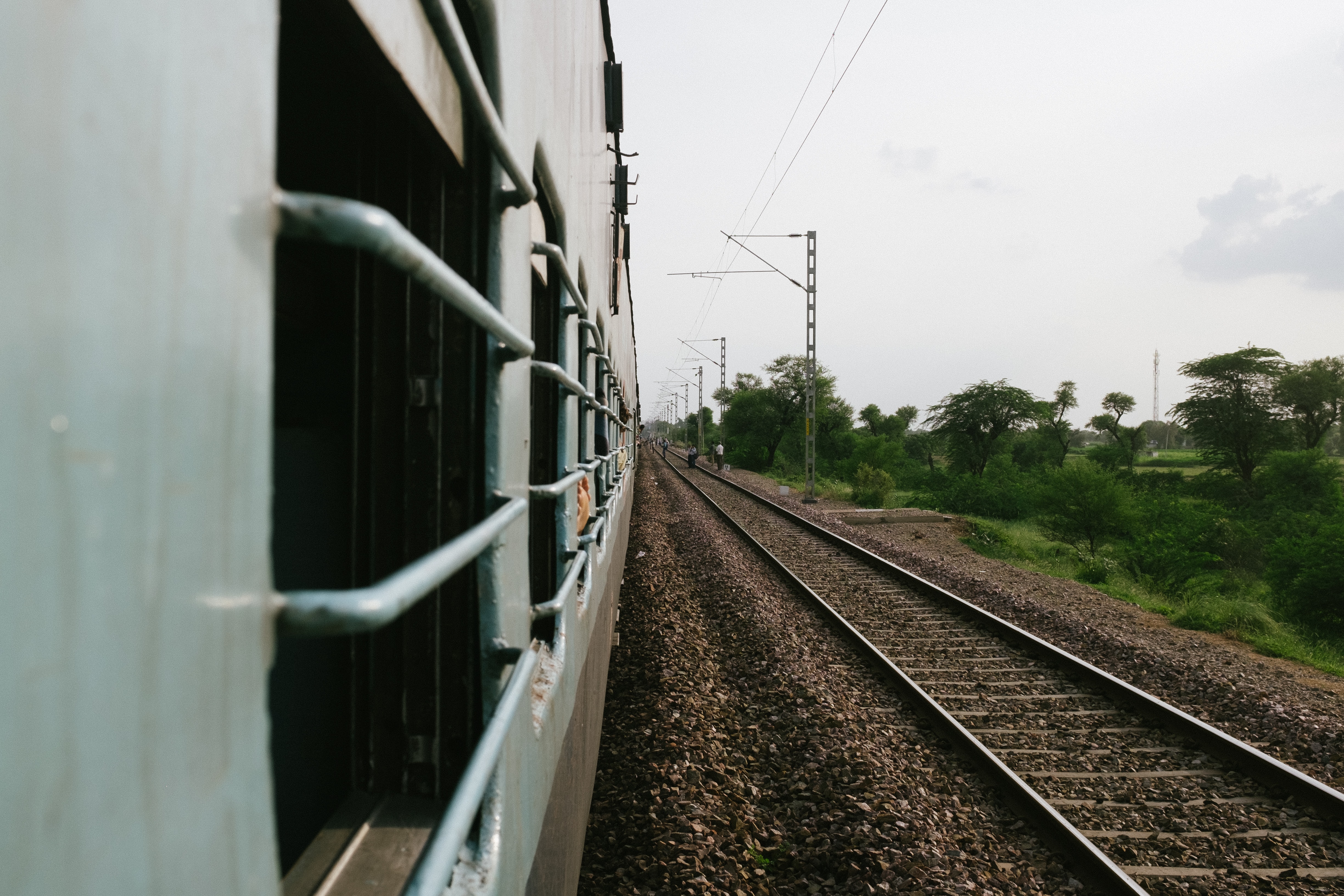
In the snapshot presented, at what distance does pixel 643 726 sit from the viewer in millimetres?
5219

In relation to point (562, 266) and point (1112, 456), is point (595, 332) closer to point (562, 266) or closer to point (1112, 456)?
point (562, 266)

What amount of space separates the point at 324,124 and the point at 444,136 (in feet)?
2.19

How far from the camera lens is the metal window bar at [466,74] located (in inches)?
42.2

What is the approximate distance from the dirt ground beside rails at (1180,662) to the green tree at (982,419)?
43.1m

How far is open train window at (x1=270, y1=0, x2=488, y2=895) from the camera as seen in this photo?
4.88ft

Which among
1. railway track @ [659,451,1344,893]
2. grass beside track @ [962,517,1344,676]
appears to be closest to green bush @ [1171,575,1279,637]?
grass beside track @ [962,517,1344,676]

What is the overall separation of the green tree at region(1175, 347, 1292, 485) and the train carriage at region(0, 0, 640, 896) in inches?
1831

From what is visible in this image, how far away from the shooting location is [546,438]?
3.15 meters

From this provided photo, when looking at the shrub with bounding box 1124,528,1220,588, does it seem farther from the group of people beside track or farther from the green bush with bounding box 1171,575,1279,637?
the group of people beside track

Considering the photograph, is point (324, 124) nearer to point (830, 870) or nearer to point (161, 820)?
point (161, 820)

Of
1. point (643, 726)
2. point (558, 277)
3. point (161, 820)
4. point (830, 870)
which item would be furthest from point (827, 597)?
point (161, 820)

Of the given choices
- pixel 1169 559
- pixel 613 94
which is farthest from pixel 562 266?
pixel 1169 559

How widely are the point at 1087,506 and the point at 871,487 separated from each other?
283 inches

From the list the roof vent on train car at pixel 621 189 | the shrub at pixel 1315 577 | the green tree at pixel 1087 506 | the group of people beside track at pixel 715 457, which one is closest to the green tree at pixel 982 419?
the group of people beside track at pixel 715 457
